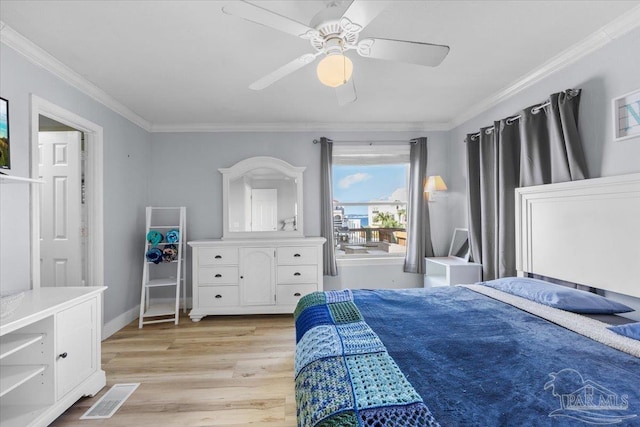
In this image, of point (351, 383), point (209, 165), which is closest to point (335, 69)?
point (351, 383)

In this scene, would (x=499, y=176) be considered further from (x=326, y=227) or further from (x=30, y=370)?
(x=30, y=370)

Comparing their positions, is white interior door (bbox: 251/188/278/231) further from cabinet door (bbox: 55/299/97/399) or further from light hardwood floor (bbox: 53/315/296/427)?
cabinet door (bbox: 55/299/97/399)

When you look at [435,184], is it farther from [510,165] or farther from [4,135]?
[4,135]

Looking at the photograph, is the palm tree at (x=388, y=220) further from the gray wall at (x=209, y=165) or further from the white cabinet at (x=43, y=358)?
the white cabinet at (x=43, y=358)

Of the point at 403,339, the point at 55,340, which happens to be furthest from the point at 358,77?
the point at 55,340

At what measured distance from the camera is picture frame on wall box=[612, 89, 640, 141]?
76.1 inches

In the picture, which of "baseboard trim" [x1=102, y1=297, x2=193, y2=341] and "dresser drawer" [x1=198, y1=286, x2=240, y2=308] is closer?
"baseboard trim" [x1=102, y1=297, x2=193, y2=341]

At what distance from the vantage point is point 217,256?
3.60m

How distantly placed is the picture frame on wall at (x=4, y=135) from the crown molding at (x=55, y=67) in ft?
1.40

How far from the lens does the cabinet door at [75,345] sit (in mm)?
1831

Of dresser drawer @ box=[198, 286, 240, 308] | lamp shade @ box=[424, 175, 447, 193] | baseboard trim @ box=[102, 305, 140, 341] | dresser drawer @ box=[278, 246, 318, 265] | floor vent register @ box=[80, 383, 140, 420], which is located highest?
lamp shade @ box=[424, 175, 447, 193]

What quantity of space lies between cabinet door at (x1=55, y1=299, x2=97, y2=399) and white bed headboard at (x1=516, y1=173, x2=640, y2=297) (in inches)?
133

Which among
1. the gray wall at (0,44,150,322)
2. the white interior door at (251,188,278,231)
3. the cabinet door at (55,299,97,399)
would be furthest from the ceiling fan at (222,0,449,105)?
the white interior door at (251,188,278,231)

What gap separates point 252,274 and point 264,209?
87 centimetres
